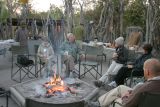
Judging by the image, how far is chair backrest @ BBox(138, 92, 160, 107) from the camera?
3791 mm

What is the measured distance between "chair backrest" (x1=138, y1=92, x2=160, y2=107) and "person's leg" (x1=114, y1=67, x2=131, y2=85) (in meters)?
3.43

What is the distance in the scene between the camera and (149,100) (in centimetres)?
382

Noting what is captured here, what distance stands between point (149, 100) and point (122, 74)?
3.49 meters

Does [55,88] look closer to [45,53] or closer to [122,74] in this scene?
[122,74]

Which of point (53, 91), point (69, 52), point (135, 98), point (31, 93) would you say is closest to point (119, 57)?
point (69, 52)

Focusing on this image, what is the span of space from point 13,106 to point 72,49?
3.08 m

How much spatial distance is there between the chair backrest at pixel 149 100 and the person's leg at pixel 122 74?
3428 mm

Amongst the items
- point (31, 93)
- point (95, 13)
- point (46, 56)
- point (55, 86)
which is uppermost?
point (95, 13)

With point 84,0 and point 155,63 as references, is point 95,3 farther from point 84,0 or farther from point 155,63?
point 155,63

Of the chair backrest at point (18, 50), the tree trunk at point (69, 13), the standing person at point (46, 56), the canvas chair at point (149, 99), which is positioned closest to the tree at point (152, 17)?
the standing person at point (46, 56)

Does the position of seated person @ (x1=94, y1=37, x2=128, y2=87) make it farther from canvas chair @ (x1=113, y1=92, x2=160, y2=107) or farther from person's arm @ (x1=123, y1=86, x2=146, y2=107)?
canvas chair @ (x1=113, y1=92, x2=160, y2=107)

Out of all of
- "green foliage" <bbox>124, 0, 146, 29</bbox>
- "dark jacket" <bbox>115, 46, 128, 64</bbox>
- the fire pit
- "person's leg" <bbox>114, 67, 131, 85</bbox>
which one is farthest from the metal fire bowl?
"green foliage" <bbox>124, 0, 146, 29</bbox>

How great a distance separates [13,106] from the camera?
6258 mm

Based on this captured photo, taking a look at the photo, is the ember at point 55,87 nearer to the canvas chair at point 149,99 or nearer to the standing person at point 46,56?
the standing person at point 46,56
